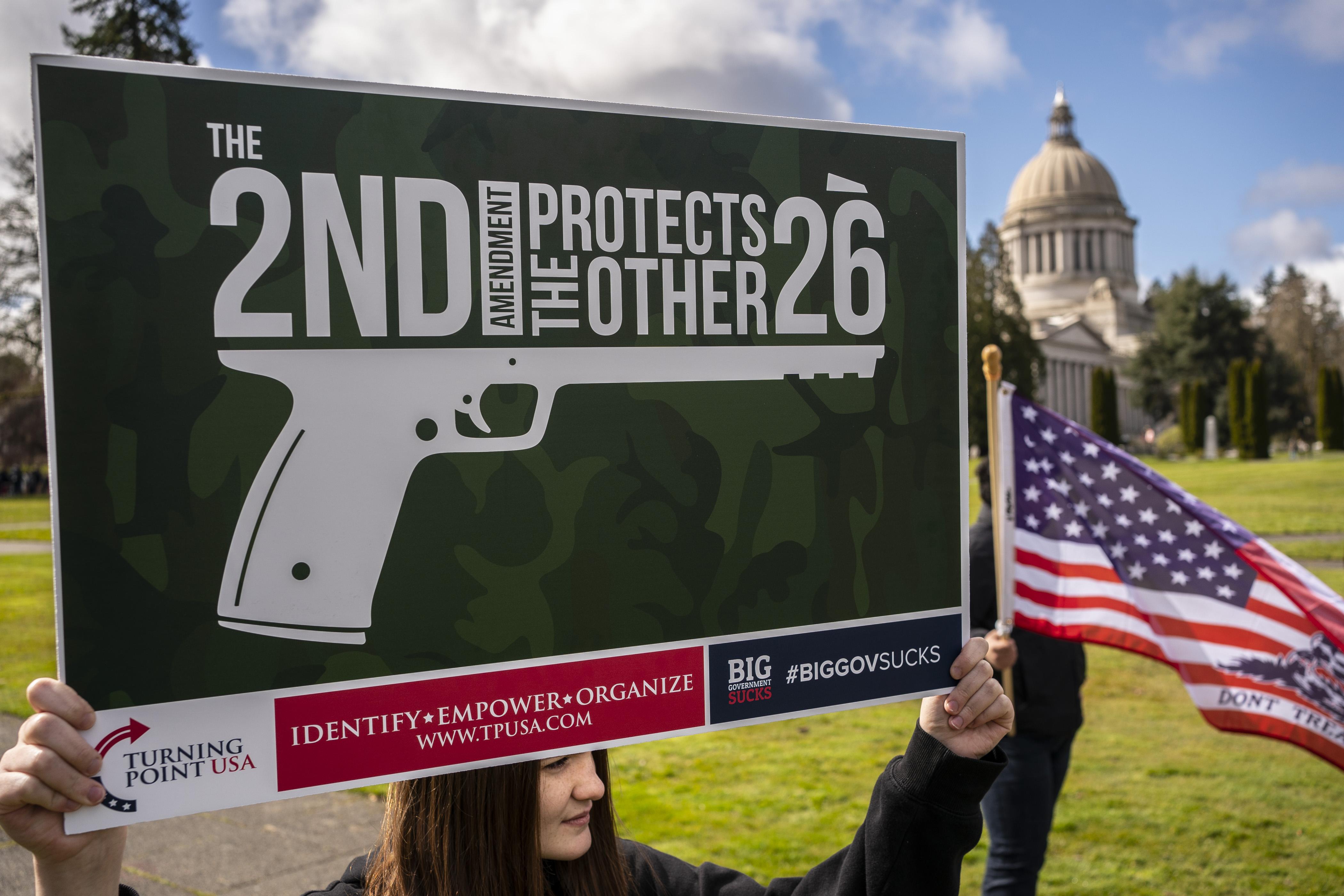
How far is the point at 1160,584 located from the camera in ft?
12.5

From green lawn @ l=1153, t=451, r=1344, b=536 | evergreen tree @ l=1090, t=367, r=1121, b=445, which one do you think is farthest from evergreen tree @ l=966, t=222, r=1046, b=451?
green lawn @ l=1153, t=451, r=1344, b=536

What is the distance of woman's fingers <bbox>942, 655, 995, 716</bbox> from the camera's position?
6.40 ft

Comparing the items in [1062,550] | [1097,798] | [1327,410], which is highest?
[1327,410]

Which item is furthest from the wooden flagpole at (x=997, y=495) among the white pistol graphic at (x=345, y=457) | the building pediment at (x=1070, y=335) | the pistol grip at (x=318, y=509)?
the building pediment at (x=1070, y=335)

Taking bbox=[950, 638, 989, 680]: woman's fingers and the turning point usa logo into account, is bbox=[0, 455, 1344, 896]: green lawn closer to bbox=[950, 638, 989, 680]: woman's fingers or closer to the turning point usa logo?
bbox=[950, 638, 989, 680]: woman's fingers

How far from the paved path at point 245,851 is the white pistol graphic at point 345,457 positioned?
3.48 metres

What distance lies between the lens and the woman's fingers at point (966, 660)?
6.48ft

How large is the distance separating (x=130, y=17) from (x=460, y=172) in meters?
25.5

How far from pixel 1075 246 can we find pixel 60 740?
309 ft

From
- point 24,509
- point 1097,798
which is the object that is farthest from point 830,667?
point 24,509

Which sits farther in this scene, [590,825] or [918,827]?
[590,825]

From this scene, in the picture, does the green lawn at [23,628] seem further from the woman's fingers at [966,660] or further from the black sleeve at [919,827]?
the woman's fingers at [966,660]

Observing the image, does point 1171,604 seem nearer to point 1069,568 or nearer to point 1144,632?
point 1144,632

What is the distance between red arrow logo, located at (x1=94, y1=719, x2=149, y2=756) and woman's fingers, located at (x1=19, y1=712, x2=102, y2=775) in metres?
0.02
